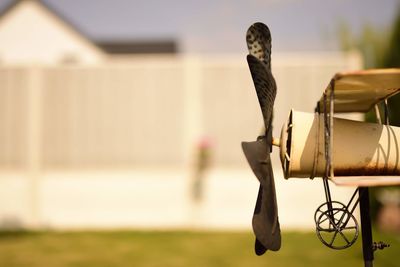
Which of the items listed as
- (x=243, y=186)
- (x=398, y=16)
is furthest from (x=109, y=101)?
(x=398, y=16)

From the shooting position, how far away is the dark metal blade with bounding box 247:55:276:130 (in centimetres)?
252

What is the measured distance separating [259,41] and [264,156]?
0.71 meters

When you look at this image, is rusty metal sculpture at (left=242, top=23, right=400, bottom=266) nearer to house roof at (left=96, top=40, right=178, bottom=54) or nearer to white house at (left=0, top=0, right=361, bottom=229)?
white house at (left=0, top=0, right=361, bottom=229)

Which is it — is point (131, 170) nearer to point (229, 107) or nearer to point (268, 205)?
point (229, 107)

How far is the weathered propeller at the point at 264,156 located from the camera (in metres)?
2.49

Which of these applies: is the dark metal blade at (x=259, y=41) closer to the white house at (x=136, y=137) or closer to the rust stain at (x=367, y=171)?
the rust stain at (x=367, y=171)

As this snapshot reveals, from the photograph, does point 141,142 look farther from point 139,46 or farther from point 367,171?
point 139,46

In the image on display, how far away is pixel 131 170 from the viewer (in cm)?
904

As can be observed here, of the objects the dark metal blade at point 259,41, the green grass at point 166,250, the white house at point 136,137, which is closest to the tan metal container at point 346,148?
the dark metal blade at point 259,41

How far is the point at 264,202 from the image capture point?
100 inches

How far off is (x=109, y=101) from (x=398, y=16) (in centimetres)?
649

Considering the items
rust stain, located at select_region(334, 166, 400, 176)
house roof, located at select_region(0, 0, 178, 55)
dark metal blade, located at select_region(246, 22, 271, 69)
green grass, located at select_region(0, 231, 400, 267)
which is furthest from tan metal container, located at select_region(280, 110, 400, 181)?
house roof, located at select_region(0, 0, 178, 55)

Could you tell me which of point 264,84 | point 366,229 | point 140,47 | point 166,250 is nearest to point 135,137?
point 166,250

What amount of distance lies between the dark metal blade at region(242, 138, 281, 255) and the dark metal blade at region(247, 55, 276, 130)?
22 centimetres
